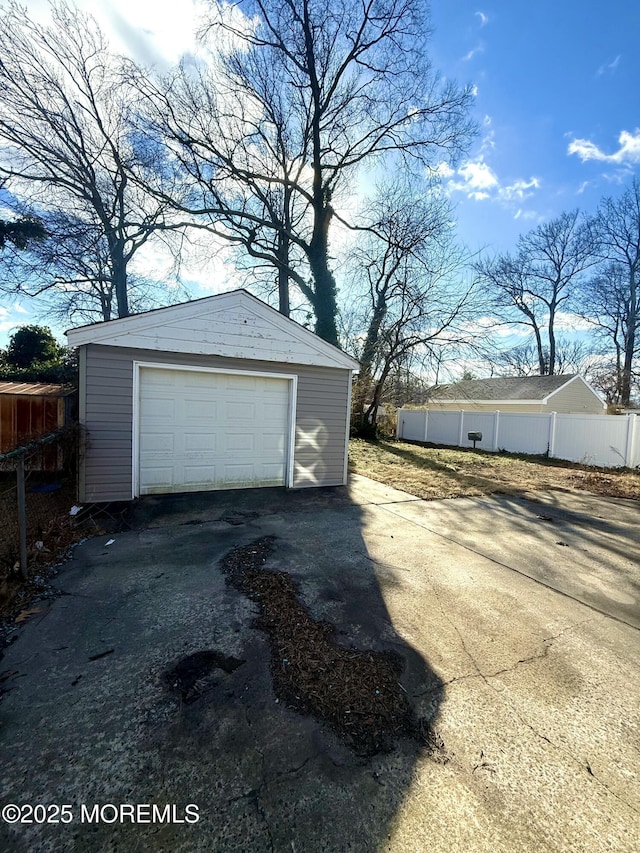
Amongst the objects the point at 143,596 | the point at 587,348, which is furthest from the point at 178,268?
the point at 587,348

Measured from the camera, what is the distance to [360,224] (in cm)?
1533

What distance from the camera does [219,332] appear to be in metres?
6.26

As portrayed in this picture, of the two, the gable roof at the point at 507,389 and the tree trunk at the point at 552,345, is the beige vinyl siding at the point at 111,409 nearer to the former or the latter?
the gable roof at the point at 507,389

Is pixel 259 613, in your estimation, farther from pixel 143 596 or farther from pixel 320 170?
pixel 320 170

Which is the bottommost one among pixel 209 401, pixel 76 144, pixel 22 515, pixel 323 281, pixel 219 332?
pixel 22 515

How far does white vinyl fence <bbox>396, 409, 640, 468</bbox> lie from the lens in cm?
1078

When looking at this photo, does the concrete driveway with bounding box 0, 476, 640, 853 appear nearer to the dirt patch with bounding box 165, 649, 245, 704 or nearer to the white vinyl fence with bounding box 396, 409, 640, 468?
the dirt patch with bounding box 165, 649, 245, 704

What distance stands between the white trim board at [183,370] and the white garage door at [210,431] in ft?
0.24

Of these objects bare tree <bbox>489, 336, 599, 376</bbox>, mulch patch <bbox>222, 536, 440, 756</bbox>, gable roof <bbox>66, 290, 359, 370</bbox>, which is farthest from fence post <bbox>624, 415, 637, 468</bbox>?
bare tree <bbox>489, 336, 599, 376</bbox>

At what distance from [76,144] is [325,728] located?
18.6 meters

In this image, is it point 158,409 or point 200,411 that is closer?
point 158,409

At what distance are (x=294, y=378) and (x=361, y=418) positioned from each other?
1088cm

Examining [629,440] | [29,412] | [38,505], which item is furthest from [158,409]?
[629,440]

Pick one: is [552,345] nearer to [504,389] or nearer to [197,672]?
[504,389]
